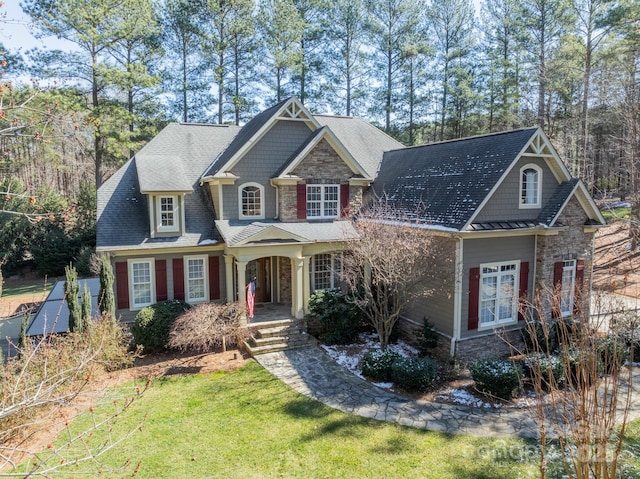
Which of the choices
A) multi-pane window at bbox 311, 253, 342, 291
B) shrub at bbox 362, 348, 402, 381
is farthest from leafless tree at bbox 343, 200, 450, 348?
multi-pane window at bbox 311, 253, 342, 291

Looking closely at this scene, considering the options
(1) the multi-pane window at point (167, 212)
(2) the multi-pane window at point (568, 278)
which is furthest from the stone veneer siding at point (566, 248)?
(1) the multi-pane window at point (167, 212)

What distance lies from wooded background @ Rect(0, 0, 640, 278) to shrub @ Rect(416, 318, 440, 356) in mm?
20133

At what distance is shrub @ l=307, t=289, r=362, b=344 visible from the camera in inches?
623

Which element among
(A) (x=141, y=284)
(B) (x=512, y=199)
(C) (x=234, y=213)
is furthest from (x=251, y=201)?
(B) (x=512, y=199)

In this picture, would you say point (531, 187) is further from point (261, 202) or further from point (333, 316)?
point (261, 202)

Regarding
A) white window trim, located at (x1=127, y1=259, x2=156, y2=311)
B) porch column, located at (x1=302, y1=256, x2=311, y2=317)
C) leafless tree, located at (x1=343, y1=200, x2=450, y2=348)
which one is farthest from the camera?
porch column, located at (x1=302, y1=256, x2=311, y2=317)

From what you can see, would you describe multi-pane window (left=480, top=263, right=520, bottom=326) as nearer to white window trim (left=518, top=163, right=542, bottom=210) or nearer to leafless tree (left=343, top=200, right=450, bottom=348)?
leafless tree (left=343, top=200, right=450, bottom=348)

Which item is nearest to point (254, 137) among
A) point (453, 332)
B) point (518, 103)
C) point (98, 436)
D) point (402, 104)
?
point (453, 332)

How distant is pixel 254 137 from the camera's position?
17.3 metres

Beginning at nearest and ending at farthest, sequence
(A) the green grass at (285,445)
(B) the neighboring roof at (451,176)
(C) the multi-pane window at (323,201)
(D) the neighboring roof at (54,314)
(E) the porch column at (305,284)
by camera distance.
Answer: (A) the green grass at (285,445), (B) the neighboring roof at (451,176), (E) the porch column at (305,284), (D) the neighboring roof at (54,314), (C) the multi-pane window at (323,201)

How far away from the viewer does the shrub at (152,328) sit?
1457 cm

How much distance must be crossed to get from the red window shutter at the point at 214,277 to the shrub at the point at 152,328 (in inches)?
85.0

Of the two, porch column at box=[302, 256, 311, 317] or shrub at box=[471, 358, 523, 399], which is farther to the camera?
porch column at box=[302, 256, 311, 317]

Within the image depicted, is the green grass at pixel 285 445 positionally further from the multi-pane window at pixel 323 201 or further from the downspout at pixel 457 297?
the multi-pane window at pixel 323 201
